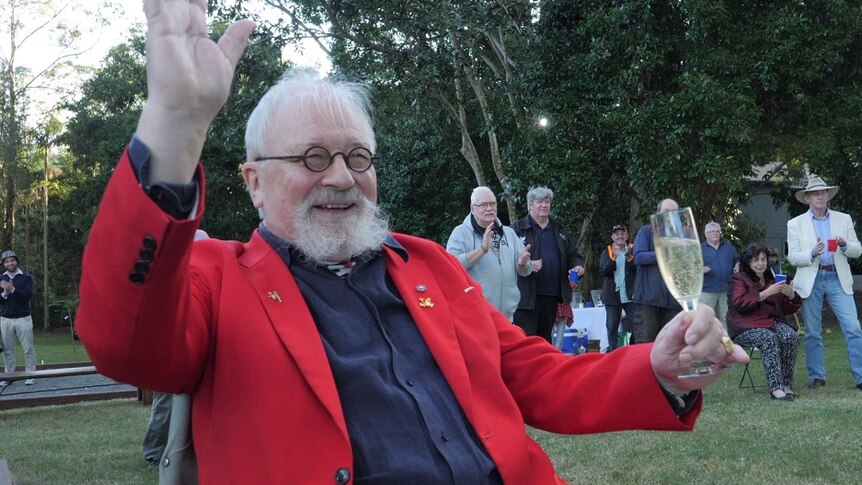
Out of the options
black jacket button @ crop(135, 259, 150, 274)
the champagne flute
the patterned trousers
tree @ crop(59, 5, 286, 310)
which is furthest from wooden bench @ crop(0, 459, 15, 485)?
tree @ crop(59, 5, 286, 310)

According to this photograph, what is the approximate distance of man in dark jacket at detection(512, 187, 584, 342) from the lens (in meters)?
8.30

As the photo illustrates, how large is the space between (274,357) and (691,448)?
15.6 ft

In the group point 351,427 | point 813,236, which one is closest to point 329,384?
point 351,427

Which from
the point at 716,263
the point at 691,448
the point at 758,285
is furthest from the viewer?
the point at 716,263

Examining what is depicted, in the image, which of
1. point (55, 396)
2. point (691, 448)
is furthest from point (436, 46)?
point (691, 448)

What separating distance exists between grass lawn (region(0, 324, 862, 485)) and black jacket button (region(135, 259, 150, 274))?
4301mm

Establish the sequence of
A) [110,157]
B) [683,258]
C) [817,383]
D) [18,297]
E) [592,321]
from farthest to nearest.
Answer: [110,157] < [592,321] < [18,297] < [817,383] < [683,258]

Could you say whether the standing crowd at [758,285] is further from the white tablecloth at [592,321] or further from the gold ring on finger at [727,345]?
the gold ring on finger at [727,345]

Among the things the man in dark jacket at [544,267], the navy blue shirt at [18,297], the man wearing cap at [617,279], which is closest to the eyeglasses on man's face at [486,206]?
the man in dark jacket at [544,267]

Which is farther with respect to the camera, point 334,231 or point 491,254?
point 491,254

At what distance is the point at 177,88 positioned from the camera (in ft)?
5.14

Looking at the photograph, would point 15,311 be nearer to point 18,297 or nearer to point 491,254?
point 18,297

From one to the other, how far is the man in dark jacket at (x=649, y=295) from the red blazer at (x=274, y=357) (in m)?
6.70

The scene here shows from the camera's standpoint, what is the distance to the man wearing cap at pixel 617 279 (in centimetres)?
1152
